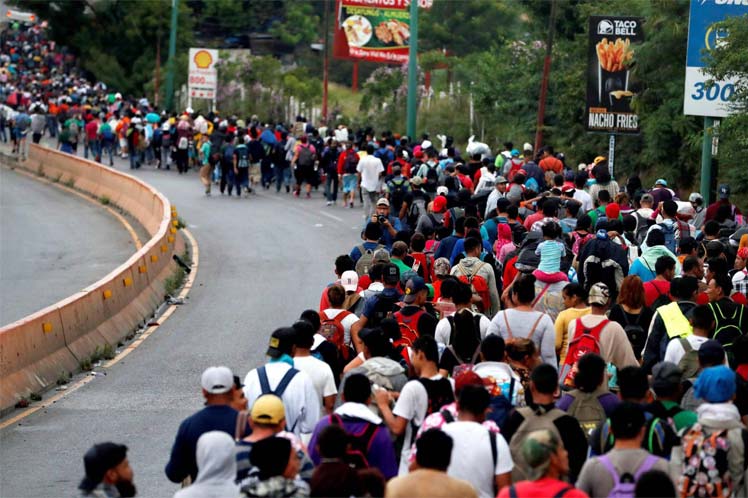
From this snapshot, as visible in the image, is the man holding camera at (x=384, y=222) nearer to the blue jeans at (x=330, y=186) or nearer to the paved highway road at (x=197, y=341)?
the paved highway road at (x=197, y=341)

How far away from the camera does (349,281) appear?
13305 millimetres

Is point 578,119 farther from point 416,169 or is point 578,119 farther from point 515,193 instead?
point 515,193

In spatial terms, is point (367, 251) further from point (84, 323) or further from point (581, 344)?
point (581, 344)

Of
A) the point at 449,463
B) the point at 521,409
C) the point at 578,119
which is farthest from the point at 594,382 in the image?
the point at 578,119

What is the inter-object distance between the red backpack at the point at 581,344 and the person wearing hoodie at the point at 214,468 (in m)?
3.53

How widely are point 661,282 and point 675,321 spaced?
5.46 feet

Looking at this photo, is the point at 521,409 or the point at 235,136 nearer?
the point at 521,409

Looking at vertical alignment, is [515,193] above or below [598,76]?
below

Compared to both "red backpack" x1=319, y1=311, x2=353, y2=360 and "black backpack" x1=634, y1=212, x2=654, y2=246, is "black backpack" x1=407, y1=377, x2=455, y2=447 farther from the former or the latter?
"black backpack" x1=634, y1=212, x2=654, y2=246

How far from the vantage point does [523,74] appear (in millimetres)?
39906

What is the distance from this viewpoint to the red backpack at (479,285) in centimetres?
1366

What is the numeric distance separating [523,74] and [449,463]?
33497 mm

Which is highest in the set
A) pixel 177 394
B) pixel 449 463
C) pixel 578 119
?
pixel 578 119

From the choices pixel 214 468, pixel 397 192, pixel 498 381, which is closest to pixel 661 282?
pixel 498 381
